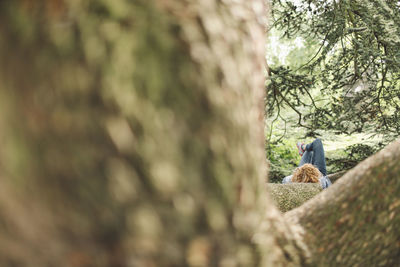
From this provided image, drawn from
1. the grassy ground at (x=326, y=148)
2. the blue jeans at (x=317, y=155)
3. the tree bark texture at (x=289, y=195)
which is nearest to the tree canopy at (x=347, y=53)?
the grassy ground at (x=326, y=148)

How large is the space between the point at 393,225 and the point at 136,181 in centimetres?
89

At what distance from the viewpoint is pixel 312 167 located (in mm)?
5762

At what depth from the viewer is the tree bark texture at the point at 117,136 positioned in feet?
1.80

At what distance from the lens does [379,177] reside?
1.11 meters

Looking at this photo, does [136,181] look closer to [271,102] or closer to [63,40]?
[63,40]

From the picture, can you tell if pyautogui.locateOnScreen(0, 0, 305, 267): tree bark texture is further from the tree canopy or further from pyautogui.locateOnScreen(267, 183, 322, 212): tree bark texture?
the tree canopy

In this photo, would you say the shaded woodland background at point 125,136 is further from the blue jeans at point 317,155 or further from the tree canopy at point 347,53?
the blue jeans at point 317,155

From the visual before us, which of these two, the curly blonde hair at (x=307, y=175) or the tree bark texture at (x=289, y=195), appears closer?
the tree bark texture at (x=289, y=195)

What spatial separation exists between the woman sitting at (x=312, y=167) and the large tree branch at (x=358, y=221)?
4.63 metres

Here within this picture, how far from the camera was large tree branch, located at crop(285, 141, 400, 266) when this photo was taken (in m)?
1.00

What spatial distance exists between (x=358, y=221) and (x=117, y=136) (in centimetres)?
84

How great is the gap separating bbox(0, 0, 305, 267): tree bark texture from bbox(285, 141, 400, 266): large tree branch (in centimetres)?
44

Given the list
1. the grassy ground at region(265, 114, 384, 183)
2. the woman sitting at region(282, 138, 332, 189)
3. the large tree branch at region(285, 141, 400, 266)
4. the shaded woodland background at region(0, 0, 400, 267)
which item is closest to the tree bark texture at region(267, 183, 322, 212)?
the grassy ground at region(265, 114, 384, 183)

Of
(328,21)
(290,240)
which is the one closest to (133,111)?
(290,240)
